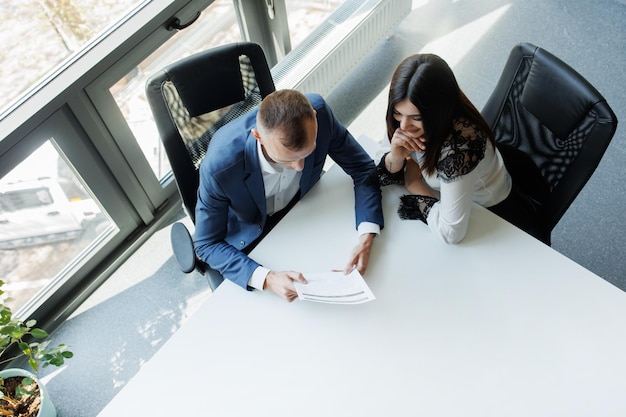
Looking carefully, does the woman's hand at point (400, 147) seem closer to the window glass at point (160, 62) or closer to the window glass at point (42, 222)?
the window glass at point (160, 62)

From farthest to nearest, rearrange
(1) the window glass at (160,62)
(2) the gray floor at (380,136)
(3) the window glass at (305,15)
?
(3) the window glass at (305,15) → (2) the gray floor at (380,136) → (1) the window glass at (160,62)

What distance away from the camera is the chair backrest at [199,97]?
1.46 meters

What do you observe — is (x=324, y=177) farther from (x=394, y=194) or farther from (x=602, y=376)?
(x=602, y=376)

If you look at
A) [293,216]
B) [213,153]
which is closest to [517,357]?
[293,216]

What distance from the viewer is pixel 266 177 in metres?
1.59

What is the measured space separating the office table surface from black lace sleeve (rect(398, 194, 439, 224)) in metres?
0.10

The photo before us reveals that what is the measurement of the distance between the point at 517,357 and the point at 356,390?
43cm

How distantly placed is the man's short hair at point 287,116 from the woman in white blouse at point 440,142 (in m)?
0.27

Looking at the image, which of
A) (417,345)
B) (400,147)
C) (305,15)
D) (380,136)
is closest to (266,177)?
(400,147)

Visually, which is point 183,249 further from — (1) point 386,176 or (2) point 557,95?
(2) point 557,95

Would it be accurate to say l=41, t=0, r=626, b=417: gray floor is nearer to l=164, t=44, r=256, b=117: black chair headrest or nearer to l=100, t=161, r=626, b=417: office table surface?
l=100, t=161, r=626, b=417: office table surface

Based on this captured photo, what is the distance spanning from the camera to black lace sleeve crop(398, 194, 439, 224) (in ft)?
5.02

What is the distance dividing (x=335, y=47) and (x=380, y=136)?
55cm

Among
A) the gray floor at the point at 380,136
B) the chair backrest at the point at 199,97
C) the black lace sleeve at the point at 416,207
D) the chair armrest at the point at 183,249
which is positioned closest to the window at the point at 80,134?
the gray floor at the point at 380,136
